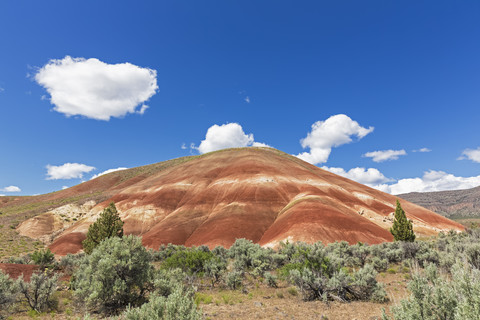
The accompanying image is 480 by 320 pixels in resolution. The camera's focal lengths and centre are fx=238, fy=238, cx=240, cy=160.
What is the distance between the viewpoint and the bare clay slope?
41438mm

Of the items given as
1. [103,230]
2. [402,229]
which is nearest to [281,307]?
[103,230]

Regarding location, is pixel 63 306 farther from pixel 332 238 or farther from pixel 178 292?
pixel 332 238

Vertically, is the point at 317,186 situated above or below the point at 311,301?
above

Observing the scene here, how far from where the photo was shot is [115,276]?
435 inches

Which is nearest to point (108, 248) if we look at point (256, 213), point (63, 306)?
point (63, 306)

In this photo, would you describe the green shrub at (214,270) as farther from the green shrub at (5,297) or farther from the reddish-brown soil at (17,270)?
the reddish-brown soil at (17,270)

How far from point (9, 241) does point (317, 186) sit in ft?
225

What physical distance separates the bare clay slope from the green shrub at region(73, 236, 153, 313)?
29.5m

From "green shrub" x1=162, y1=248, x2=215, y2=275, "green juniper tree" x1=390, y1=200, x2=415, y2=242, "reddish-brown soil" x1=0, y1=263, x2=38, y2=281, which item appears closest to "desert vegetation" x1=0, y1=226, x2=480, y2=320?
"green shrub" x1=162, y1=248, x2=215, y2=275

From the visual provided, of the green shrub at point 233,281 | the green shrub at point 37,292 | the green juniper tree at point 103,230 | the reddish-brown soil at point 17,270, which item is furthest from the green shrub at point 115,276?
the green juniper tree at point 103,230

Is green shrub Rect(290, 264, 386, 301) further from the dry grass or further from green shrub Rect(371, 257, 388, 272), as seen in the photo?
green shrub Rect(371, 257, 388, 272)

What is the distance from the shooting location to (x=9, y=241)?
159 ft

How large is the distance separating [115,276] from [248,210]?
42.0 m

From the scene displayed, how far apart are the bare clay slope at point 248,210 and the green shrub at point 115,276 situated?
29.5m
